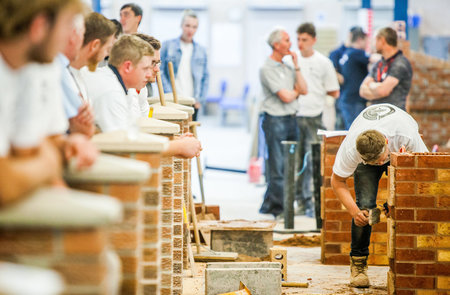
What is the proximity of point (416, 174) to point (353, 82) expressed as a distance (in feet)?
18.4

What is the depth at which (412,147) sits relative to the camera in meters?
5.39

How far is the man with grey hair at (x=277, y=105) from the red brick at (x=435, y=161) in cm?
367

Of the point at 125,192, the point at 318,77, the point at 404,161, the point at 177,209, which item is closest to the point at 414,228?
the point at 404,161

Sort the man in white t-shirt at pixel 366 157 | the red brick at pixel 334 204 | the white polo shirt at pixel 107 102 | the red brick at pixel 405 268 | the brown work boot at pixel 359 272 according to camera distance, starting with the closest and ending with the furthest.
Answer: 1. the white polo shirt at pixel 107 102
2. the red brick at pixel 405 268
3. the man in white t-shirt at pixel 366 157
4. the brown work boot at pixel 359 272
5. the red brick at pixel 334 204

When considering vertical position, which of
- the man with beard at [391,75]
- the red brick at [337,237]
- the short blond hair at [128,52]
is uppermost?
the man with beard at [391,75]

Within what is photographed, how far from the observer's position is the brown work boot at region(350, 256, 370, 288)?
5578 mm

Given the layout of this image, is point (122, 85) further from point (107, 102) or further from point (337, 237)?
point (337, 237)

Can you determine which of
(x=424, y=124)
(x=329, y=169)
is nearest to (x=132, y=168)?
(x=329, y=169)

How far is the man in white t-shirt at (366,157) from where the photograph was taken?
17.1 feet

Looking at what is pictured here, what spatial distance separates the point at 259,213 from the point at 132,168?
6196 millimetres

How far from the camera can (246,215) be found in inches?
356

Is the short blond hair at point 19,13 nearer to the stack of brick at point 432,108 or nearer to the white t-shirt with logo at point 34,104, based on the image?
the white t-shirt with logo at point 34,104

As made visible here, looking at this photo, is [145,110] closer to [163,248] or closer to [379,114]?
[163,248]

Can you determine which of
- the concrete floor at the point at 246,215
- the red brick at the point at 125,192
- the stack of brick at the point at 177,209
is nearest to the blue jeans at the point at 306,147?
the concrete floor at the point at 246,215
